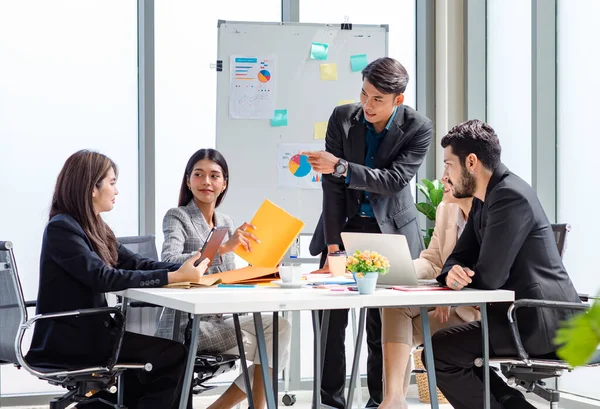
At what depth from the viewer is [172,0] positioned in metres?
4.52

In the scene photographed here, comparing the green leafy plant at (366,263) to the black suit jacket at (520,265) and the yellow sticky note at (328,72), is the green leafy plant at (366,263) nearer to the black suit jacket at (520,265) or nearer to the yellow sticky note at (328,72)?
the black suit jacket at (520,265)

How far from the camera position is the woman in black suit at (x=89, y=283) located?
2.51m

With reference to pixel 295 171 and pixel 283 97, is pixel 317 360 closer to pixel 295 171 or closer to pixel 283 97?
pixel 295 171

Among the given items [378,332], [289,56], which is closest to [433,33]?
[289,56]

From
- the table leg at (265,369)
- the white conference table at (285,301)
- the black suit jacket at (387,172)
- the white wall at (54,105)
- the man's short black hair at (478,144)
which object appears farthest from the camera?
the white wall at (54,105)

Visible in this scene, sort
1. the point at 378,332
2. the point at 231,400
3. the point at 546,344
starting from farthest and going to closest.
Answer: the point at 378,332
the point at 231,400
the point at 546,344

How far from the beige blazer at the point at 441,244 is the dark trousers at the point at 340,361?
38cm

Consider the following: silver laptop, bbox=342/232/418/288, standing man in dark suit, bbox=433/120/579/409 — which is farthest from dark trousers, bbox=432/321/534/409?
silver laptop, bbox=342/232/418/288

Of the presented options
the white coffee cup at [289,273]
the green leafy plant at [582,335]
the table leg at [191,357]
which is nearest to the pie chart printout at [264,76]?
the white coffee cup at [289,273]

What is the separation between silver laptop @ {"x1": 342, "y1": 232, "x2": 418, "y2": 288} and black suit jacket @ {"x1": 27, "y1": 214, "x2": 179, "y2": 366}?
63cm

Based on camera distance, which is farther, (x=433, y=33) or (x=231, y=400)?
(x=433, y=33)

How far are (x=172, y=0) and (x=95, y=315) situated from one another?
2.49 meters

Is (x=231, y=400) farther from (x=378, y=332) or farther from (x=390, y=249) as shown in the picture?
(x=390, y=249)

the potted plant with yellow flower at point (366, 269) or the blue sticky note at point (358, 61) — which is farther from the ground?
the blue sticky note at point (358, 61)
